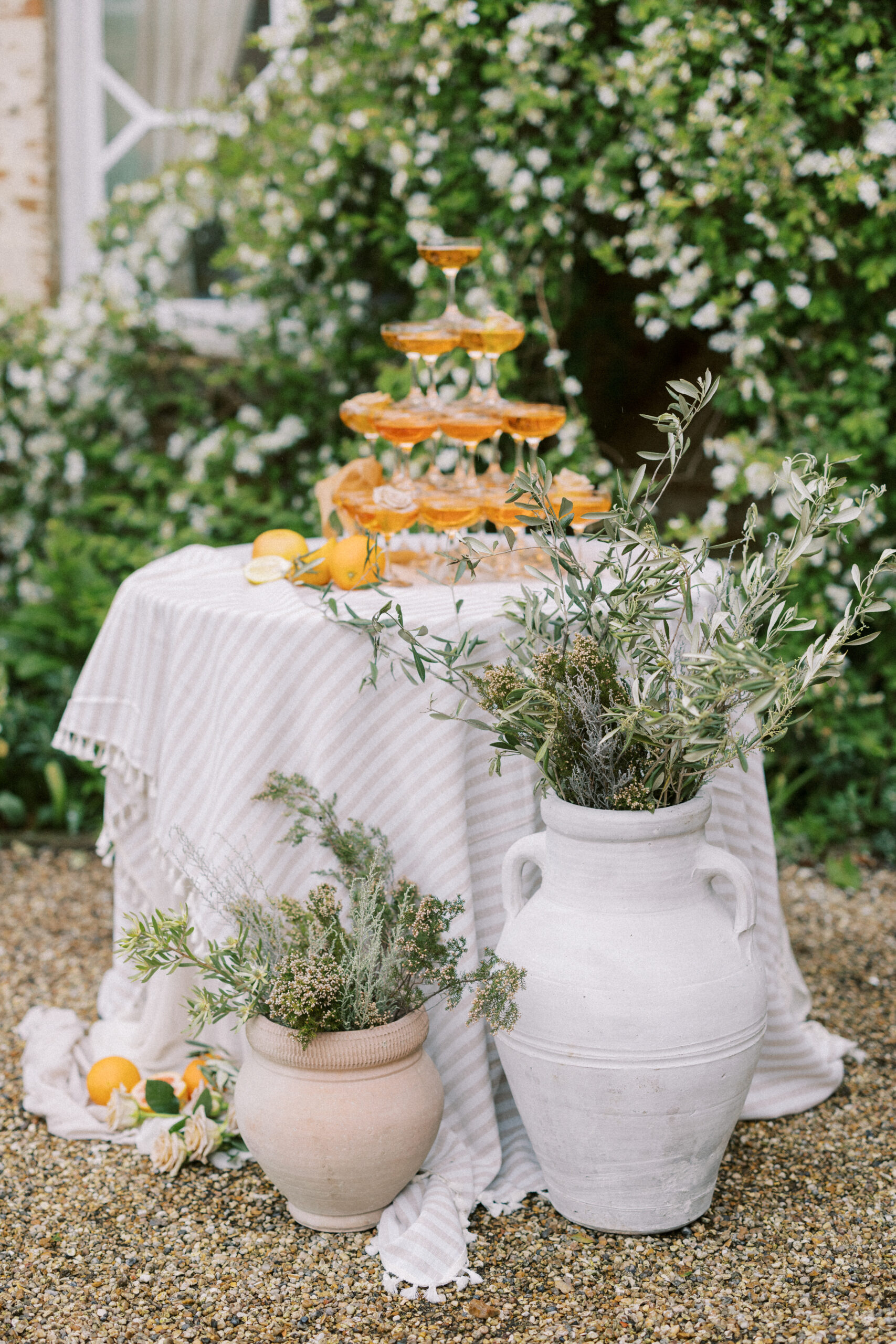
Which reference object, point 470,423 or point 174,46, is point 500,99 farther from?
point 174,46

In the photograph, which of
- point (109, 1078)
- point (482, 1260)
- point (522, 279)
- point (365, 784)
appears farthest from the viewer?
point (522, 279)

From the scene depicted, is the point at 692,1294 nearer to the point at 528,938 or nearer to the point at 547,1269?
the point at 547,1269

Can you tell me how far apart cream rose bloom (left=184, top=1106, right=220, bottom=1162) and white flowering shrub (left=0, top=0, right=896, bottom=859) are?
182cm

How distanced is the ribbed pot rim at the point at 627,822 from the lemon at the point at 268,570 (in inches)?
27.8

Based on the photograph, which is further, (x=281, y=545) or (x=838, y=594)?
(x=838, y=594)

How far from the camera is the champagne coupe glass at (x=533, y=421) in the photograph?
2.24 metres

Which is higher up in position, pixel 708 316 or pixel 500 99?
pixel 500 99

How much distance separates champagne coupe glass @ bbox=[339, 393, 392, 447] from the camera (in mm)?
2359

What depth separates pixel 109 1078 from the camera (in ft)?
7.89

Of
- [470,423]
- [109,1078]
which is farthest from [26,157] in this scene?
[109,1078]

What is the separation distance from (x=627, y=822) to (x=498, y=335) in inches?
38.2

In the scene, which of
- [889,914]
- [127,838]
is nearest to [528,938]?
[127,838]

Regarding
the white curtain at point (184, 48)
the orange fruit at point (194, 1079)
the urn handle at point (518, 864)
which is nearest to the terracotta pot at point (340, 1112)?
the urn handle at point (518, 864)

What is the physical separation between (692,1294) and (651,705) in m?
0.83
